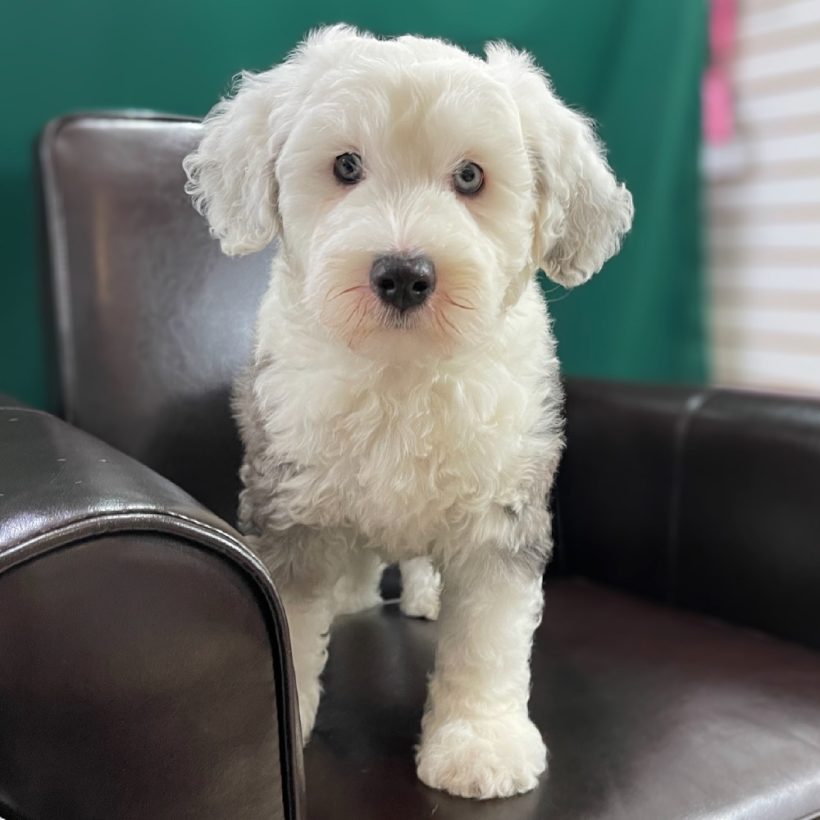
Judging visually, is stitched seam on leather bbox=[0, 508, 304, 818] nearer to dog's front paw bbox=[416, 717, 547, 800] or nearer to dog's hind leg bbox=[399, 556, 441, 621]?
dog's front paw bbox=[416, 717, 547, 800]

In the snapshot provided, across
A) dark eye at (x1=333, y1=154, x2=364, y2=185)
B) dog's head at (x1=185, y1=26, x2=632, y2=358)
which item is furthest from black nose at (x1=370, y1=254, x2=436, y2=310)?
dark eye at (x1=333, y1=154, x2=364, y2=185)

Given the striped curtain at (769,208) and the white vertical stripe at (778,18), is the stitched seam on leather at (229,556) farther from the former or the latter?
the white vertical stripe at (778,18)

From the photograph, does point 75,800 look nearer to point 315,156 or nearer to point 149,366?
point 315,156

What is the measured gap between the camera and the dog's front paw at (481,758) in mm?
1109

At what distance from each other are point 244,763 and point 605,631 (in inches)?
32.8

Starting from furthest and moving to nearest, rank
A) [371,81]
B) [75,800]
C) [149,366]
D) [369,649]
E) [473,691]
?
[149,366]
[369,649]
[473,691]
[371,81]
[75,800]

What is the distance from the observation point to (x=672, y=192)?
2711 millimetres

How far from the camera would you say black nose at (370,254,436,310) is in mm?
1002

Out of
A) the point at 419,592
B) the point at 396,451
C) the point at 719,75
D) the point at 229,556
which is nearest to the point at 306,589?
the point at 396,451

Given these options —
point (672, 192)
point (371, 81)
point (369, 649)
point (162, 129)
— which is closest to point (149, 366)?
point (162, 129)

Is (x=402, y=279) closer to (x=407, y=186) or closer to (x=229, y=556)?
(x=407, y=186)

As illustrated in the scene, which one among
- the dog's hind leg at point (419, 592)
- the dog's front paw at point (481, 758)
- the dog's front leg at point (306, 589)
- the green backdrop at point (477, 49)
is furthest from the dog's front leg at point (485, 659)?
the green backdrop at point (477, 49)

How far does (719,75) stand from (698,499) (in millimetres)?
1504

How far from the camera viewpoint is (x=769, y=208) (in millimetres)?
2639
